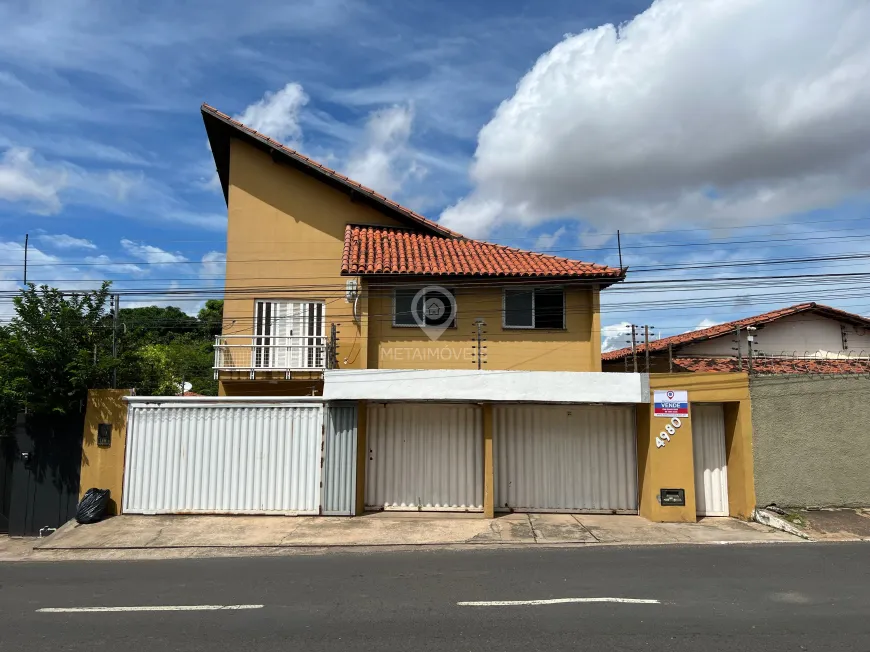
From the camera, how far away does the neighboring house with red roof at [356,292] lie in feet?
44.3

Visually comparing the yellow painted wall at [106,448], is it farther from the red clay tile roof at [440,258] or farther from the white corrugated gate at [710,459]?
the white corrugated gate at [710,459]

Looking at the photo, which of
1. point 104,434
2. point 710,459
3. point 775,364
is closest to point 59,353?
point 104,434

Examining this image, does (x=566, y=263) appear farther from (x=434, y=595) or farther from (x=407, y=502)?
(x=434, y=595)

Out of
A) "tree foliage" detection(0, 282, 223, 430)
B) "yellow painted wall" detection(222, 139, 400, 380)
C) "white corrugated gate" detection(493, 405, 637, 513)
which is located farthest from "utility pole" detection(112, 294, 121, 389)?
"white corrugated gate" detection(493, 405, 637, 513)

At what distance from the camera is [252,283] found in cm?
1480

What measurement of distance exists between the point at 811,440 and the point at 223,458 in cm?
1113

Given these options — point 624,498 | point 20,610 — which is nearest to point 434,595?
point 20,610

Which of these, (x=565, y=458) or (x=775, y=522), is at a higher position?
(x=565, y=458)

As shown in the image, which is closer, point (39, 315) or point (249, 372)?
point (39, 315)

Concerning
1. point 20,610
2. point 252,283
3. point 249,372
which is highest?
point 252,283

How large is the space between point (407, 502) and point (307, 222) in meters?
7.74

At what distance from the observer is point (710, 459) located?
11609 mm

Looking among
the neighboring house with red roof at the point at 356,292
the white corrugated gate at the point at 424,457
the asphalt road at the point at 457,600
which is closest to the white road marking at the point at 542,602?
the asphalt road at the point at 457,600

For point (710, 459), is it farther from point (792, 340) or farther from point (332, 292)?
point (332, 292)
